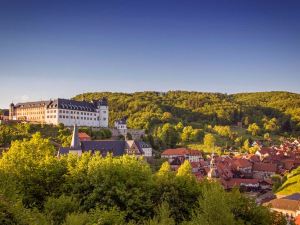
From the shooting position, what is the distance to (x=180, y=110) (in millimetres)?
179500

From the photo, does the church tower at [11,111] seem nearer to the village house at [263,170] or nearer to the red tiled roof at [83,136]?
the red tiled roof at [83,136]

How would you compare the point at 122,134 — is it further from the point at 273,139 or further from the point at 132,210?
the point at 273,139

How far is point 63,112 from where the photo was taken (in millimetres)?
90938

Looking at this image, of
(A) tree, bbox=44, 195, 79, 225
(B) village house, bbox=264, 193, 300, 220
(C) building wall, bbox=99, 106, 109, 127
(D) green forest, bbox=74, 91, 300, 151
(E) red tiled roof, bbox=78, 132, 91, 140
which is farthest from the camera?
(D) green forest, bbox=74, 91, 300, 151

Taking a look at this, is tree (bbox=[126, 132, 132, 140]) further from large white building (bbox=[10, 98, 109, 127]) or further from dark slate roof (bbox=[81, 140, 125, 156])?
dark slate roof (bbox=[81, 140, 125, 156])

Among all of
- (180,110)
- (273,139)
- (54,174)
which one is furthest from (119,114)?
(54,174)

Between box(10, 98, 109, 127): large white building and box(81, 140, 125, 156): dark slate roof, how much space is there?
Answer: 17929 mm

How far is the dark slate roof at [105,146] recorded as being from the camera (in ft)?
226

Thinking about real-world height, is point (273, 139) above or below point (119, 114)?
below

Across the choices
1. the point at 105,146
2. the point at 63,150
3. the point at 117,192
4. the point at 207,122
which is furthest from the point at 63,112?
the point at 207,122

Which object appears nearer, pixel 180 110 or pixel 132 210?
pixel 132 210

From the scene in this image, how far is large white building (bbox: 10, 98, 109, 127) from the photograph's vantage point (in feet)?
299

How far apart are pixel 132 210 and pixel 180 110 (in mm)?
151938

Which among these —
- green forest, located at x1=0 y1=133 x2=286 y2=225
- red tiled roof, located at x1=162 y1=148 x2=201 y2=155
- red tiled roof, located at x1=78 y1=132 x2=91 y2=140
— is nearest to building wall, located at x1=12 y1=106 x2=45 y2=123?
red tiled roof, located at x1=78 y1=132 x2=91 y2=140
